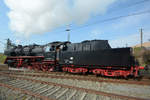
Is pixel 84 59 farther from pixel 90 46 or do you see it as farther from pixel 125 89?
pixel 125 89

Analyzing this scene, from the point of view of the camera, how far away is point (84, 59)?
1012cm

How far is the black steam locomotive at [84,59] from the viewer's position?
8.18m

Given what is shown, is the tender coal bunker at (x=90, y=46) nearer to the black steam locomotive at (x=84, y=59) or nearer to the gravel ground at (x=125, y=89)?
the black steam locomotive at (x=84, y=59)

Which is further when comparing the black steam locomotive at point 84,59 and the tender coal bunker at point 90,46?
the tender coal bunker at point 90,46

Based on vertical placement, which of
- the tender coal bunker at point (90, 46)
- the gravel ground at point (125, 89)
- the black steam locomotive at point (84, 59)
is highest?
the tender coal bunker at point (90, 46)

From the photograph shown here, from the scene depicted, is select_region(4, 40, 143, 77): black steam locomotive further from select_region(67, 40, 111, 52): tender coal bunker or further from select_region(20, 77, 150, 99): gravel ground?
select_region(20, 77, 150, 99): gravel ground

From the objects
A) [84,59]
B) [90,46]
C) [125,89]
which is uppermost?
[90,46]

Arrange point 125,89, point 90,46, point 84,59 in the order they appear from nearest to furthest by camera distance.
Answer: point 125,89 → point 84,59 → point 90,46

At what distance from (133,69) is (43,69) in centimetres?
1011

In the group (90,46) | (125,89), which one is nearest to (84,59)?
(90,46)

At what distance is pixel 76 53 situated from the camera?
10758 millimetres

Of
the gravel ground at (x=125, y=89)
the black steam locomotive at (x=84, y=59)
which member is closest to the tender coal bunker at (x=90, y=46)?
the black steam locomotive at (x=84, y=59)

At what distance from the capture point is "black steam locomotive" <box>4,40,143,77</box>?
8.18 meters

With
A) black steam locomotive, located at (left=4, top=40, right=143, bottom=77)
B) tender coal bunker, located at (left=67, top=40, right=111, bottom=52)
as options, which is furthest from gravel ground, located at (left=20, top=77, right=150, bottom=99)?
tender coal bunker, located at (left=67, top=40, right=111, bottom=52)
